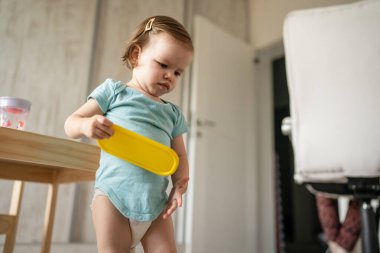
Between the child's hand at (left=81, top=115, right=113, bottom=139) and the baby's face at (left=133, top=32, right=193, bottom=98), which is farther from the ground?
the baby's face at (left=133, top=32, right=193, bottom=98)

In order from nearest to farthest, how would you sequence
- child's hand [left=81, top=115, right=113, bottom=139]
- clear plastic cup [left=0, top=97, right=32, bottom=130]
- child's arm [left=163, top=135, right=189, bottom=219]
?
1. child's hand [left=81, top=115, right=113, bottom=139]
2. child's arm [left=163, top=135, right=189, bottom=219]
3. clear plastic cup [left=0, top=97, right=32, bottom=130]

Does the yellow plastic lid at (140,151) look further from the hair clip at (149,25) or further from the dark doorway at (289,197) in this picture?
the dark doorway at (289,197)

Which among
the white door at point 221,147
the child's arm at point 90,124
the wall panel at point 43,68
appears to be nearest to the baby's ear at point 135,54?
the child's arm at point 90,124

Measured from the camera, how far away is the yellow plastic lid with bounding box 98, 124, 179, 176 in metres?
0.61

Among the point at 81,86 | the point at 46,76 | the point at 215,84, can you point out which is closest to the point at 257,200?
the point at 215,84

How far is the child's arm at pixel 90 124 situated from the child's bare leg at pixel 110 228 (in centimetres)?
14

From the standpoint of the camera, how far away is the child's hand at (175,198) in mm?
673

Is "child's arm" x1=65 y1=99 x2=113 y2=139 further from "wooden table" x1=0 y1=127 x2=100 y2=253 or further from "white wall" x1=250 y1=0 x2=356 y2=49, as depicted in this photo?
"white wall" x1=250 y1=0 x2=356 y2=49

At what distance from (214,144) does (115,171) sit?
192 centimetres

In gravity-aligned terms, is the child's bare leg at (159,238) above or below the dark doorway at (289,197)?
below

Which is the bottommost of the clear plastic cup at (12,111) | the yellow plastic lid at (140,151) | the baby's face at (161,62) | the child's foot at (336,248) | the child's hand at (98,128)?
the child's foot at (336,248)

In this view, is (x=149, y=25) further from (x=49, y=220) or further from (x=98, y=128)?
(x=49, y=220)

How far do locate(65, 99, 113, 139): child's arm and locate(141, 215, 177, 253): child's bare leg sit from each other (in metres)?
0.23

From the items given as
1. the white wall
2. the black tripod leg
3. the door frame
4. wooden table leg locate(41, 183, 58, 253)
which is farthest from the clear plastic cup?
the white wall
